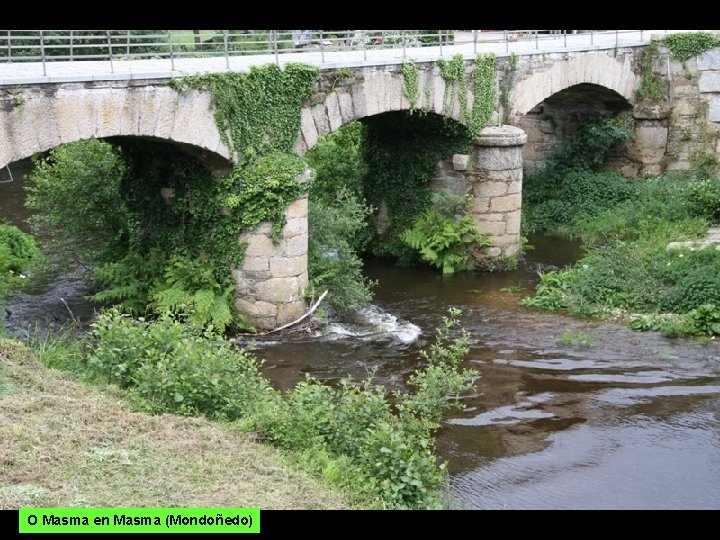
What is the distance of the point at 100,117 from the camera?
12.5 meters

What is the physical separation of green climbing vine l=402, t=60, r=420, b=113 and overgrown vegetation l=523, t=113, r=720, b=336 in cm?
374

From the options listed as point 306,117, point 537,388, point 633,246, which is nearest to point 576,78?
point 633,246

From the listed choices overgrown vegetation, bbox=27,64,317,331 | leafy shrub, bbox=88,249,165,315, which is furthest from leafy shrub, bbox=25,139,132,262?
leafy shrub, bbox=88,249,165,315

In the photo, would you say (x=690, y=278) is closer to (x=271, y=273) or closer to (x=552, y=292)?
(x=552, y=292)

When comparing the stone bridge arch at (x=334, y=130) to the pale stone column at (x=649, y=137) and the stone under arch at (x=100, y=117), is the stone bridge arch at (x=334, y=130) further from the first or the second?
the pale stone column at (x=649, y=137)

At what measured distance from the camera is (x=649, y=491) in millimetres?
9695

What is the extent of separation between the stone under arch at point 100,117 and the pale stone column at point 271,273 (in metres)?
1.30

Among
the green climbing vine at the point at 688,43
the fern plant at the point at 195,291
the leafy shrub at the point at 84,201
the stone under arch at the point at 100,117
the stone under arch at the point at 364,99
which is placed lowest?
the fern plant at the point at 195,291

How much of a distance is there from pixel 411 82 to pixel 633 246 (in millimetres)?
5197

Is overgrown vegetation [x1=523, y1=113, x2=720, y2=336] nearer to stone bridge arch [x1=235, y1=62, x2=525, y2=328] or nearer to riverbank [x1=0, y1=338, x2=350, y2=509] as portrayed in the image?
stone bridge arch [x1=235, y1=62, x2=525, y2=328]

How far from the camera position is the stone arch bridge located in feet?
39.8

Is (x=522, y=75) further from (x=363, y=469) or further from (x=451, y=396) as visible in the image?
(x=363, y=469)

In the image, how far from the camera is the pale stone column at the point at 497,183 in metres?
Answer: 18.4

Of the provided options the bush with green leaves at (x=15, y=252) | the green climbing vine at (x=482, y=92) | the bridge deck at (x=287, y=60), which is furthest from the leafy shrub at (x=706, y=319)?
the bush with green leaves at (x=15, y=252)
